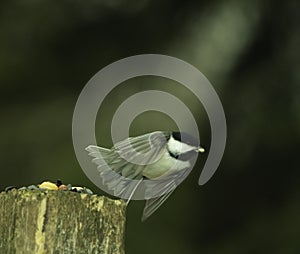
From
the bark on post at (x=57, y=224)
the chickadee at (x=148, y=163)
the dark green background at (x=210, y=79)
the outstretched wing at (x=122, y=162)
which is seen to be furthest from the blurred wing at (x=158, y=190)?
the dark green background at (x=210, y=79)

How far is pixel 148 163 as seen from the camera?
2.02 metres

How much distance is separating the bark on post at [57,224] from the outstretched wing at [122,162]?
1.44 ft

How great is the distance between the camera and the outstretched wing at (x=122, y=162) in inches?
74.0

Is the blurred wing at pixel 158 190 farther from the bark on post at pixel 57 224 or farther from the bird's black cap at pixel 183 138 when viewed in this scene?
the bark on post at pixel 57 224

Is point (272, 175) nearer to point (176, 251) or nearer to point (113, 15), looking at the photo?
point (176, 251)

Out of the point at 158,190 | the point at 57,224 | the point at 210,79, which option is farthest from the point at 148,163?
the point at 210,79

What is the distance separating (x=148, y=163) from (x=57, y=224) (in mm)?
649

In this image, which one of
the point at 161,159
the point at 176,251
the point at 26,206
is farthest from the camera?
the point at 176,251

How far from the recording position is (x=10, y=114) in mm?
4656

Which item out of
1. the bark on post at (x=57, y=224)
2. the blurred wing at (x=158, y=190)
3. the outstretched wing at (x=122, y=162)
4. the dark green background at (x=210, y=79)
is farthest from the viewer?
the dark green background at (x=210, y=79)

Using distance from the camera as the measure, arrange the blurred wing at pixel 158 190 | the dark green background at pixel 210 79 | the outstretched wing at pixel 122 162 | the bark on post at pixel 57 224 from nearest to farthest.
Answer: the bark on post at pixel 57 224 < the outstretched wing at pixel 122 162 < the blurred wing at pixel 158 190 < the dark green background at pixel 210 79

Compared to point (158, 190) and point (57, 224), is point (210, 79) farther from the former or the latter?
point (57, 224)

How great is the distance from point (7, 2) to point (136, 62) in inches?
28.2

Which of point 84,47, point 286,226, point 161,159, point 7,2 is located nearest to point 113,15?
point 84,47
